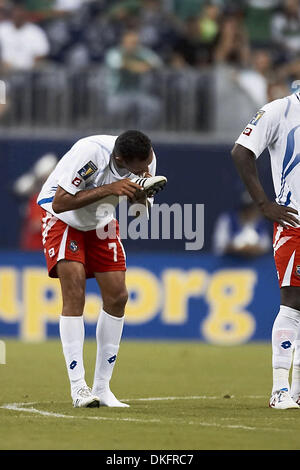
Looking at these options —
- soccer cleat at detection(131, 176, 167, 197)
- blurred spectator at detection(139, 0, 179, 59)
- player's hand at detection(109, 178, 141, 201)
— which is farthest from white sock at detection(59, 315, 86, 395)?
blurred spectator at detection(139, 0, 179, 59)

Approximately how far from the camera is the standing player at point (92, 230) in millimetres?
8484

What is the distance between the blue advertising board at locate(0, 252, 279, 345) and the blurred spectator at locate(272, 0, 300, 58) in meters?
5.86

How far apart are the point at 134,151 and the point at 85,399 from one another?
1917mm

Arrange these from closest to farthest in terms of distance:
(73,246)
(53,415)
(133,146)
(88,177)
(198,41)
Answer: (53,415) → (133,146) → (88,177) → (73,246) → (198,41)

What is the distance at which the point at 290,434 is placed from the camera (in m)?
7.23

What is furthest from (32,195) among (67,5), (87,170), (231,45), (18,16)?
(87,170)

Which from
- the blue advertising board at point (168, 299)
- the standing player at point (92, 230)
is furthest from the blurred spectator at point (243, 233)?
the standing player at point (92, 230)

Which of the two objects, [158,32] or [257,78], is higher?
[158,32]

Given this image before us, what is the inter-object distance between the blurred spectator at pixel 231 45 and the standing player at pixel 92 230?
10166mm

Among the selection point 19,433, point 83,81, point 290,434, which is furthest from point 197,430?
point 83,81

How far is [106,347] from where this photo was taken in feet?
29.7

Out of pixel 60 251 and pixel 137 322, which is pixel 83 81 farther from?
pixel 60 251

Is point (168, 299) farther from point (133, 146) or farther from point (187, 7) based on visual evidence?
point (133, 146)

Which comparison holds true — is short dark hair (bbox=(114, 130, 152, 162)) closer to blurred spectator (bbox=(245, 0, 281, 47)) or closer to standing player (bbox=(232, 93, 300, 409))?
standing player (bbox=(232, 93, 300, 409))
